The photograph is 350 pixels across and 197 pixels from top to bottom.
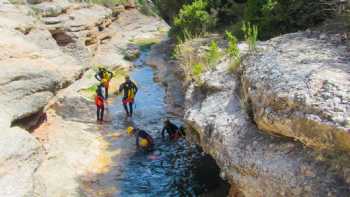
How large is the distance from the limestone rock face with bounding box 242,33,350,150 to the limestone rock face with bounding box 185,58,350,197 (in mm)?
309

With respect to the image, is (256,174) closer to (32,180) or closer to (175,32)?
(32,180)

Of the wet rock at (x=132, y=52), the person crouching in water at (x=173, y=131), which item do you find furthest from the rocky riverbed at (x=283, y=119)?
the wet rock at (x=132, y=52)

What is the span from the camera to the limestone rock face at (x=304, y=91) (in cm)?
701

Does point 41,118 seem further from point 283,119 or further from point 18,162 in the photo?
point 283,119

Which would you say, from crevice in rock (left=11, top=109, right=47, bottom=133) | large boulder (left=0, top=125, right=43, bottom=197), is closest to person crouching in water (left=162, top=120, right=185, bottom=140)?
crevice in rock (left=11, top=109, right=47, bottom=133)

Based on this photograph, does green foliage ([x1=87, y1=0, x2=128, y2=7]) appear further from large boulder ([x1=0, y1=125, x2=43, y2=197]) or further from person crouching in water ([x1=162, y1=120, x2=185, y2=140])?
large boulder ([x1=0, y1=125, x2=43, y2=197])

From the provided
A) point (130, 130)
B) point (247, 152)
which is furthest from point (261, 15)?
point (247, 152)

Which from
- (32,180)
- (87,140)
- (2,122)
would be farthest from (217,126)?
(87,140)

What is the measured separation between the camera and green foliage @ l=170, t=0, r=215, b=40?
22.1 m

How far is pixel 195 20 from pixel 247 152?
14849 millimetres

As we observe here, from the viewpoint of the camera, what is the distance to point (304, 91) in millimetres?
7730

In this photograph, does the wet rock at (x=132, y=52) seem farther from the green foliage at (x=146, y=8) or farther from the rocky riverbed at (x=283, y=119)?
the rocky riverbed at (x=283, y=119)

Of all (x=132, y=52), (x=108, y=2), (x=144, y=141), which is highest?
(x=108, y=2)

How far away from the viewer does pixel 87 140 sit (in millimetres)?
17656
